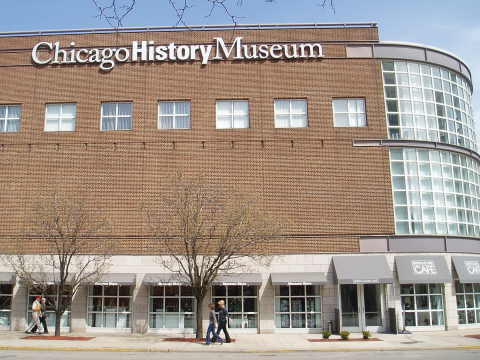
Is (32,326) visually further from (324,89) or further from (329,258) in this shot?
(324,89)

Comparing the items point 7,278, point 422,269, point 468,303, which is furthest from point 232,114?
point 468,303

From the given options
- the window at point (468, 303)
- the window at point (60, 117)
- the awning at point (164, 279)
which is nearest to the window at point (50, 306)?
the awning at point (164, 279)

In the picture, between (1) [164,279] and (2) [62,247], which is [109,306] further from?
(2) [62,247]

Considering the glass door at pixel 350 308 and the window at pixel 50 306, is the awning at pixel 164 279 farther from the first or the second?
the glass door at pixel 350 308

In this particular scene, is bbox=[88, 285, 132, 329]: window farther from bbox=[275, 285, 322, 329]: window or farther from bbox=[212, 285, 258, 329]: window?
bbox=[275, 285, 322, 329]: window

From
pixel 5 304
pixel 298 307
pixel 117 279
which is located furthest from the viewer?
pixel 5 304

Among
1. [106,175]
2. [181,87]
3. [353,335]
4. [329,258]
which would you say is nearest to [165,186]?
[106,175]

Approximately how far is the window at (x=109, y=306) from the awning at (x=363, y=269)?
34.7ft

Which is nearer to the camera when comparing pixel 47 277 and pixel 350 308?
pixel 350 308

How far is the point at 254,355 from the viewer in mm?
17969

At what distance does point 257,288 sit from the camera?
25969 millimetres

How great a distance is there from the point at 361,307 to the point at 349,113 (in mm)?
10213

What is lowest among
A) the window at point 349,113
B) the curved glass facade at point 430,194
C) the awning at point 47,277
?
the awning at point 47,277

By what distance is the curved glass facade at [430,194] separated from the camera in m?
27.3
